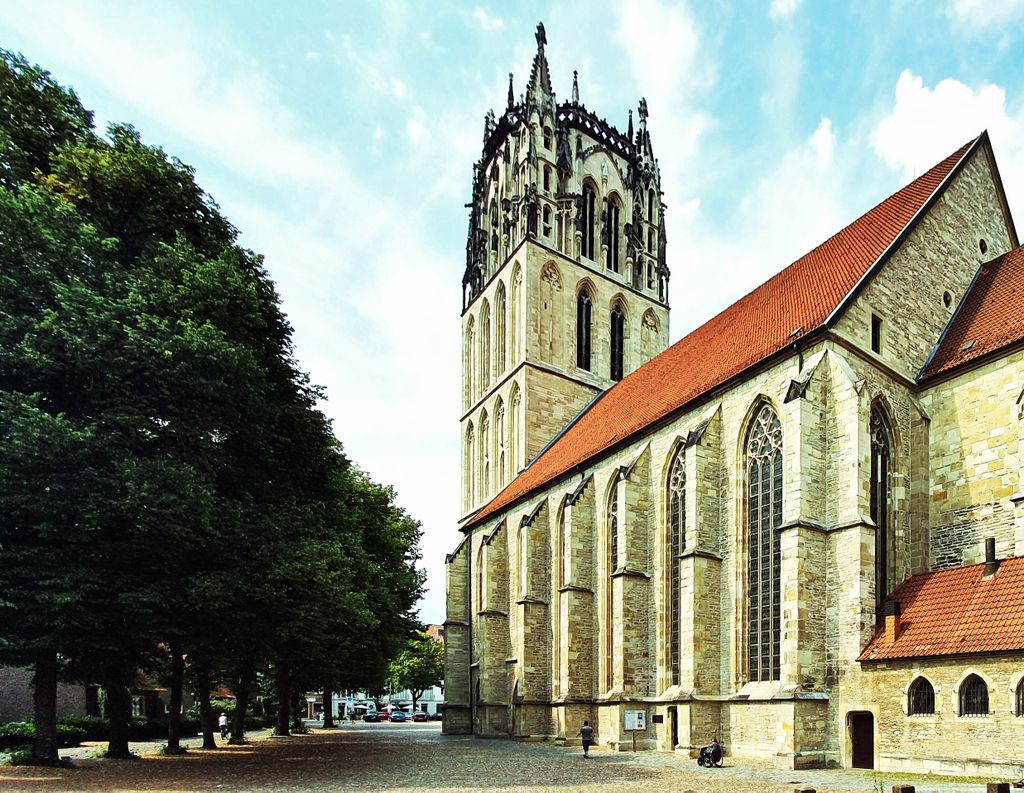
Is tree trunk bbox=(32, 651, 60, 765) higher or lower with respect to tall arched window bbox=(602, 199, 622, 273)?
lower

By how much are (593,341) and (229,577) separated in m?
26.9

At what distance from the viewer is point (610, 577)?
87.7 feet

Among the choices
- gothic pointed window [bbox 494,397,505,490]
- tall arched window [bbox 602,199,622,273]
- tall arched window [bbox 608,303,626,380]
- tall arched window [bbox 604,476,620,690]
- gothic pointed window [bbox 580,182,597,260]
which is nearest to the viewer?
tall arched window [bbox 604,476,620,690]

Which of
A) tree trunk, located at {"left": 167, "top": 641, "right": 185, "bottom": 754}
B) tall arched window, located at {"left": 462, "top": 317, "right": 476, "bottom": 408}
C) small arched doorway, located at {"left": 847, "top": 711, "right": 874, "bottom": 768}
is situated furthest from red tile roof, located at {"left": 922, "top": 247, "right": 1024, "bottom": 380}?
tall arched window, located at {"left": 462, "top": 317, "right": 476, "bottom": 408}

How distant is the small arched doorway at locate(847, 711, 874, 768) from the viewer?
17188 mm

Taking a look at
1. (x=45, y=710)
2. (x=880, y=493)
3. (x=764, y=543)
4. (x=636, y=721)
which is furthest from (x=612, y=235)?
(x=45, y=710)

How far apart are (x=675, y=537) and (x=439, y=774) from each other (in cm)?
1035

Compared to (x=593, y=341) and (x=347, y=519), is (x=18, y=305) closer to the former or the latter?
(x=347, y=519)

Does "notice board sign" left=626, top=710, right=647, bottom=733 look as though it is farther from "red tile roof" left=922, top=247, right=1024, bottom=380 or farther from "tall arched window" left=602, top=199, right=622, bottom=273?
"tall arched window" left=602, top=199, right=622, bottom=273

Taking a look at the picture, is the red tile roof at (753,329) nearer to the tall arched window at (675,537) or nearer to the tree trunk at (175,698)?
the tall arched window at (675,537)

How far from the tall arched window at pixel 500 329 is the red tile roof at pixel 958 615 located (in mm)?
25646

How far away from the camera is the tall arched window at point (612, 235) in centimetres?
4362

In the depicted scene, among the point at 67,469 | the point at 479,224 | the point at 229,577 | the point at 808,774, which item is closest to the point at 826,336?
the point at 808,774

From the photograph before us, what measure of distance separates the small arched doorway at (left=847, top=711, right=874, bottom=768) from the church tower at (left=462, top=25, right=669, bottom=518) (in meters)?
21.9
